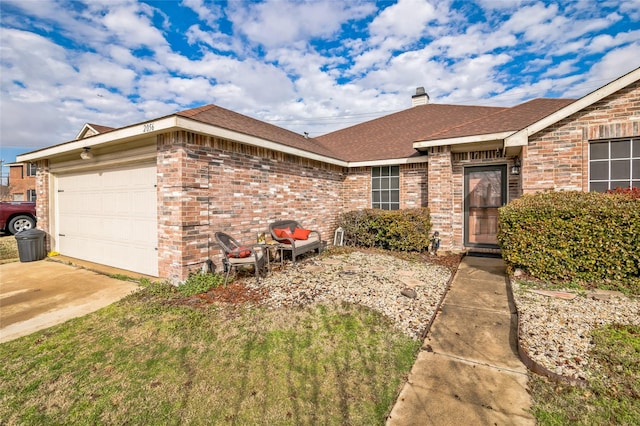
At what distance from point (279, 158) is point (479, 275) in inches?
214

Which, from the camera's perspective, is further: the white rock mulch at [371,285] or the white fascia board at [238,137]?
the white fascia board at [238,137]

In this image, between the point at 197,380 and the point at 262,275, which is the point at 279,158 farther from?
the point at 197,380

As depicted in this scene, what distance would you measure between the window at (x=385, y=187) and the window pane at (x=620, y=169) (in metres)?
5.11

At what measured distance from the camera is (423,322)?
148 inches

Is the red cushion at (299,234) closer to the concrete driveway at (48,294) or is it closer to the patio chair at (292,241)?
the patio chair at (292,241)

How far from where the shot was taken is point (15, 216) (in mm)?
11734

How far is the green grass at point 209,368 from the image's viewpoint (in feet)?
7.35

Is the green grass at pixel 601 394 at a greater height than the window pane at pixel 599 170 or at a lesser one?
lesser

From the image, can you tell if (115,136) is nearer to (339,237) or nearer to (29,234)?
(29,234)

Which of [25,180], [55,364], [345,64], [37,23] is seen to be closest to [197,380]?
[55,364]

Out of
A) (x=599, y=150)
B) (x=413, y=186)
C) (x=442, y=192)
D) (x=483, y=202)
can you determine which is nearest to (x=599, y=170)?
(x=599, y=150)

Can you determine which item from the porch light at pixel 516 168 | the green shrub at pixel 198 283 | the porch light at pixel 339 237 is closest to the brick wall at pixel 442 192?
the porch light at pixel 516 168

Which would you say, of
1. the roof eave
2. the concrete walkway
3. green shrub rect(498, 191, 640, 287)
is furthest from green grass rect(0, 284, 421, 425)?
green shrub rect(498, 191, 640, 287)

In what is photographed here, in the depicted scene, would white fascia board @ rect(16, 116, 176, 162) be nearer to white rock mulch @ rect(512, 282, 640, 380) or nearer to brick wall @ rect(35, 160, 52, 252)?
brick wall @ rect(35, 160, 52, 252)
